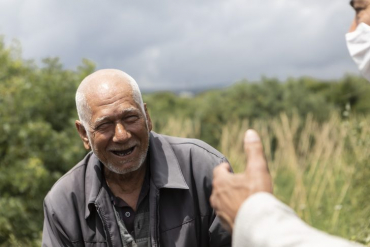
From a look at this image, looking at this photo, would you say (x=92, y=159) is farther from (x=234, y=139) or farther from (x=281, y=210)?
(x=234, y=139)

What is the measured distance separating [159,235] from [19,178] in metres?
3.51

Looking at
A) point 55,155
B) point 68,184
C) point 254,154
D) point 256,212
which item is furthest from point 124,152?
point 55,155

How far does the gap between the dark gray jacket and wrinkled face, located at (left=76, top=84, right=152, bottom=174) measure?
173 millimetres

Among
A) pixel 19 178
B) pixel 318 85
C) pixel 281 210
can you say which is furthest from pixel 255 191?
pixel 318 85

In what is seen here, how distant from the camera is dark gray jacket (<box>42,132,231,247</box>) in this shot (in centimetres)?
265

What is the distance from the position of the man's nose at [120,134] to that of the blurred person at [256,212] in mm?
1022

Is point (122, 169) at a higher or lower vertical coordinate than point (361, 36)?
lower

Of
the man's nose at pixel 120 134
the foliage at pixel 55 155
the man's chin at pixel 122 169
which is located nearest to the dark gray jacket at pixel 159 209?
the man's chin at pixel 122 169

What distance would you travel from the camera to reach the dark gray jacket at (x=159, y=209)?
8.70 ft

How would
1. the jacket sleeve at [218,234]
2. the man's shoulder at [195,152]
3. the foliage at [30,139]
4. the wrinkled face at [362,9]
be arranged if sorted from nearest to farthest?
the wrinkled face at [362,9] < the jacket sleeve at [218,234] < the man's shoulder at [195,152] < the foliage at [30,139]

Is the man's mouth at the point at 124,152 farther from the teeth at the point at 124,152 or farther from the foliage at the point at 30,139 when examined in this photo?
the foliage at the point at 30,139

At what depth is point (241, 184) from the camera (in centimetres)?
151

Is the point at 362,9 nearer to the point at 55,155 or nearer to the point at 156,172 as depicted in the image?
the point at 156,172

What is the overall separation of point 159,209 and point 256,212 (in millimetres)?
1330
